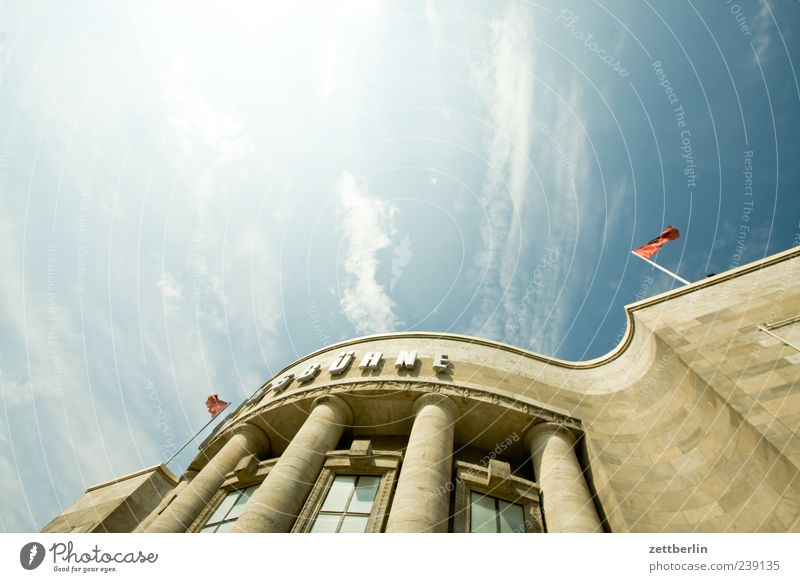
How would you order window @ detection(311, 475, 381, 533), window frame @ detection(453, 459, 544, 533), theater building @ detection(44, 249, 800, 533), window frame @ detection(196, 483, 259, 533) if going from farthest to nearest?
window frame @ detection(196, 483, 259, 533), window frame @ detection(453, 459, 544, 533), window @ detection(311, 475, 381, 533), theater building @ detection(44, 249, 800, 533)

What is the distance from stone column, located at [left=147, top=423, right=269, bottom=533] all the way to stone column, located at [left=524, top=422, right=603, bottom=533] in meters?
17.1

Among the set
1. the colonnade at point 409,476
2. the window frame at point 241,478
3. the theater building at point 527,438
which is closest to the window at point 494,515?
the theater building at point 527,438

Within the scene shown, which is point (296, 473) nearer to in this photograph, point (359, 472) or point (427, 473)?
point (359, 472)

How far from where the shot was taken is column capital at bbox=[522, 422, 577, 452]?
794 inches

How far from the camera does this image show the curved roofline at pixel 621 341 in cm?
1962

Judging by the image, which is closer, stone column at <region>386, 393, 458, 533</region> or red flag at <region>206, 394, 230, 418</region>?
stone column at <region>386, 393, 458, 533</region>

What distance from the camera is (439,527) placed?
14.2 metres

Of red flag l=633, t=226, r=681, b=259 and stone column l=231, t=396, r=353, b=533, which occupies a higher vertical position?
red flag l=633, t=226, r=681, b=259

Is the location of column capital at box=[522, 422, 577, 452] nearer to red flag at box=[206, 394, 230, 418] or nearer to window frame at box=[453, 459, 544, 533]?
window frame at box=[453, 459, 544, 533]

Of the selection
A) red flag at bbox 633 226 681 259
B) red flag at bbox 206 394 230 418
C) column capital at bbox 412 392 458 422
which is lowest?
column capital at bbox 412 392 458 422
